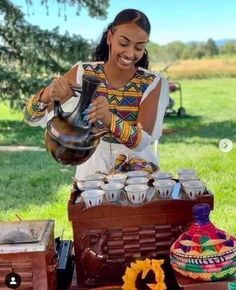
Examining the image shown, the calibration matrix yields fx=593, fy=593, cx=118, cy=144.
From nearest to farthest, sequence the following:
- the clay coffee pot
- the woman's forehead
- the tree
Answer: the clay coffee pot
the woman's forehead
the tree

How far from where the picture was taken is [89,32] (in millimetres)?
7406

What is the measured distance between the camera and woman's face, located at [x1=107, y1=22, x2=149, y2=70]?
66.6 inches

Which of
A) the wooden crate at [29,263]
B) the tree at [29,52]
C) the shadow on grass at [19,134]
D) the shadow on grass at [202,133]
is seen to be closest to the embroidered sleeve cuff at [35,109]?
the wooden crate at [29,263]

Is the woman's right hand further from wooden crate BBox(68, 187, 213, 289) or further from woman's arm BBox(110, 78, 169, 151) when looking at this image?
wooden crate BBox(68, 187, 213, 289)

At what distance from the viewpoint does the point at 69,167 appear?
17.4 feet

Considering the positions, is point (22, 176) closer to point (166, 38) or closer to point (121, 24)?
point (121, 24)

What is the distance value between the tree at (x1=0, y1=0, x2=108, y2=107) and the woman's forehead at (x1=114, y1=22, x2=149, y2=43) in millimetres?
5543

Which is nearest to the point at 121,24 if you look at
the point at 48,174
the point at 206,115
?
the point at 48,174

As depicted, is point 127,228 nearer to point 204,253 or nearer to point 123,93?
point 204,253

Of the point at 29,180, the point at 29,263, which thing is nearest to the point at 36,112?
the point at 29,263

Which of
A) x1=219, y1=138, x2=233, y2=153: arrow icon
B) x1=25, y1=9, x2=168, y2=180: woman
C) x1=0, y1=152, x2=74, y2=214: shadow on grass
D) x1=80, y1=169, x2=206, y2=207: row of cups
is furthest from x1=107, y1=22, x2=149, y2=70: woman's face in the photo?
x1=0, y1=152, x2=74, y2=214: shadow on grass

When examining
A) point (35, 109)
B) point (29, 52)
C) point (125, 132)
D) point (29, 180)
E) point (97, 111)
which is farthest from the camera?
point (29, 52)

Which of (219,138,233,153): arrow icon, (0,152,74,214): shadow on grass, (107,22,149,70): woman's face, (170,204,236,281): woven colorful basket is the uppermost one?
(107,22,149,70): woman's face

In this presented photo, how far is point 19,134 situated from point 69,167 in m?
2.58
